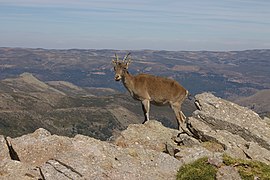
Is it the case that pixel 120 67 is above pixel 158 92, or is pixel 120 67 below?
above

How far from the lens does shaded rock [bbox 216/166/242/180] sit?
1688cm

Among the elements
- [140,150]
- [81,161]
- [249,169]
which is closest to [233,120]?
[140,150]

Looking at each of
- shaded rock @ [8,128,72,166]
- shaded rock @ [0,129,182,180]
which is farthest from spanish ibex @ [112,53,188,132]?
shaded rock @ [8,128,72,166]

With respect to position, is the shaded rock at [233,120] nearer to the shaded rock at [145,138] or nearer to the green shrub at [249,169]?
the shaded rock at [145,138]

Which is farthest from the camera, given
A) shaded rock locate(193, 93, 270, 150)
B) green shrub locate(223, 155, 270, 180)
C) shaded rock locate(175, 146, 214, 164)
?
shaded rock locate(193, 93, 270, 150)

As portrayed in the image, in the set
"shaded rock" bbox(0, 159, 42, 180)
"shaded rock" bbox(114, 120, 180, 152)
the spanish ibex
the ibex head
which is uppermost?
the ibex head

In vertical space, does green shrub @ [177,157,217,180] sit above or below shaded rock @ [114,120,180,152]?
above

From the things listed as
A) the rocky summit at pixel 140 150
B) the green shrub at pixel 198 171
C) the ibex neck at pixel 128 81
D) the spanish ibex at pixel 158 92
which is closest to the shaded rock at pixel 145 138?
the rocky summit at pixel 140 150

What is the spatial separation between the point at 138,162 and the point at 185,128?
28.6 ft

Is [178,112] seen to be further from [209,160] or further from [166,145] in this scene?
[209,160]

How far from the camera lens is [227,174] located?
17016 millimetres

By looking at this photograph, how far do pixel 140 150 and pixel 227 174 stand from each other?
5232mm

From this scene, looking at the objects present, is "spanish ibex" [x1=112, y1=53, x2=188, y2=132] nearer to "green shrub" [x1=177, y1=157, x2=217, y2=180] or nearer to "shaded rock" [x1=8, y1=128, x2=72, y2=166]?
"shaded rock" [x1=8, y1=128, x2=72, y2=166]

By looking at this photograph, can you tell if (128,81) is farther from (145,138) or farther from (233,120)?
(233,120)
